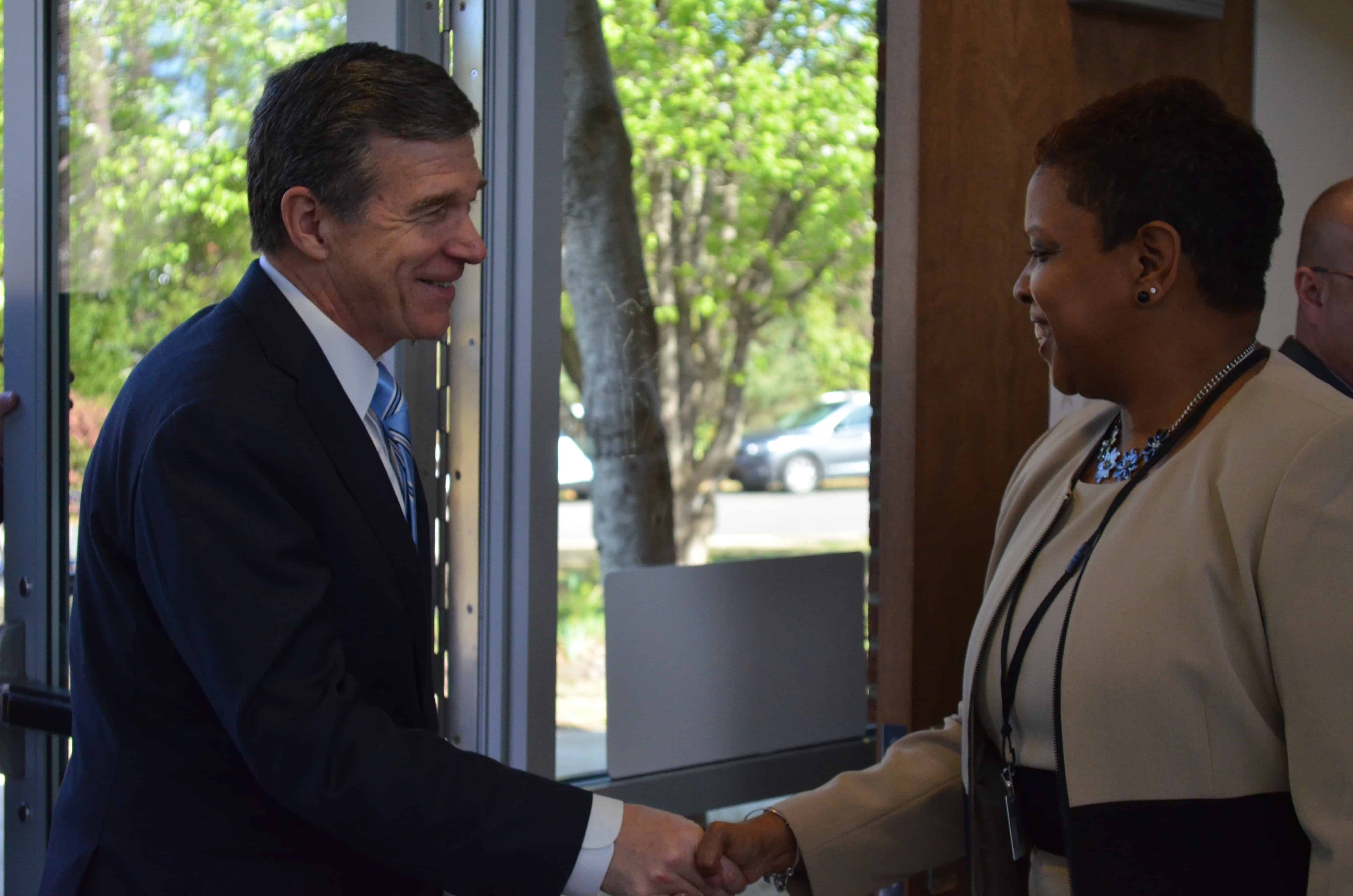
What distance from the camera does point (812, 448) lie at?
151 inches

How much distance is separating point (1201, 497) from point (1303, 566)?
0.16 meters

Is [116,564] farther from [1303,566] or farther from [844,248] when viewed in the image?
[844,248]

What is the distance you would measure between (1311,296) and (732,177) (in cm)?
133

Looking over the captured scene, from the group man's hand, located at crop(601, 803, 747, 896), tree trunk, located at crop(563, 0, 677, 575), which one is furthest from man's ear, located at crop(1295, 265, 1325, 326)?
man's hand, located at crop(601, 803, 747, 896)

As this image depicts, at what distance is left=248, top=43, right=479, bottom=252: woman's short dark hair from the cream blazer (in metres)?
1.12

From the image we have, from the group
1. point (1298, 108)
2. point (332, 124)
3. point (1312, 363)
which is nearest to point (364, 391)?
point (332, 124)

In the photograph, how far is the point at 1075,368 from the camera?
192cm

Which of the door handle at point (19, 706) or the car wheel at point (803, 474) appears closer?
the door handle at point (19, 706)

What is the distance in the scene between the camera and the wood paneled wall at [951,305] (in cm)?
265

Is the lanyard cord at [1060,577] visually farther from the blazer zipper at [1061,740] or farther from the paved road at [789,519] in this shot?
the paved road at [789,519]

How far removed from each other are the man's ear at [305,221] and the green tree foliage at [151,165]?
941mm

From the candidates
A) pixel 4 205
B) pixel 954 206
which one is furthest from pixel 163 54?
pixel 954 206

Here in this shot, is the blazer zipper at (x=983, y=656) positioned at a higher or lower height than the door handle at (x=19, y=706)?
higher

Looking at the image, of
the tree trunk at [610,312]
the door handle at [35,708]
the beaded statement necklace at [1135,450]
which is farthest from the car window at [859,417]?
the door handle at [35,708]
